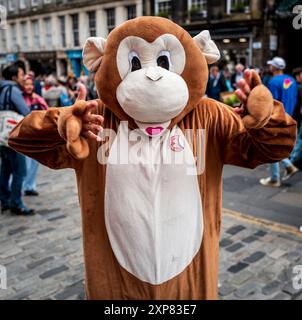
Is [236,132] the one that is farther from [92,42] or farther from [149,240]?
[92,42]

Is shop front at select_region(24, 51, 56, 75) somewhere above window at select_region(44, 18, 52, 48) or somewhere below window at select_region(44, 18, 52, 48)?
below

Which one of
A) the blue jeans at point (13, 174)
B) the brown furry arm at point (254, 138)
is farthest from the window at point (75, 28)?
the brown furry arm at point (254, 138)

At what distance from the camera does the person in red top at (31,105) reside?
5125 mm

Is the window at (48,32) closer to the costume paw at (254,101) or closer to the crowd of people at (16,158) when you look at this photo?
the crowd of people at (16,158)

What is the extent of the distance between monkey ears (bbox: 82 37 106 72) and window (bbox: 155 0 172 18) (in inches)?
751

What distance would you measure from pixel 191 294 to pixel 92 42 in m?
1.34

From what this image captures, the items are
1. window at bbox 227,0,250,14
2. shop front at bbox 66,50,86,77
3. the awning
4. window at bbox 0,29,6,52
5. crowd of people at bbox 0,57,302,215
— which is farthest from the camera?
window at bbox 0,29,6,52

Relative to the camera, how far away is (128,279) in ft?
6.31

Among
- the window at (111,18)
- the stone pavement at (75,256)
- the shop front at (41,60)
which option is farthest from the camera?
the shop front at (41,60)

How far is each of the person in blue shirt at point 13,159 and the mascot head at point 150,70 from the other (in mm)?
2961

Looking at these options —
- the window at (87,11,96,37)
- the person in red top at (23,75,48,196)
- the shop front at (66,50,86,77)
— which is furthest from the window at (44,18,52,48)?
the person in red top at (23,75,48,196)

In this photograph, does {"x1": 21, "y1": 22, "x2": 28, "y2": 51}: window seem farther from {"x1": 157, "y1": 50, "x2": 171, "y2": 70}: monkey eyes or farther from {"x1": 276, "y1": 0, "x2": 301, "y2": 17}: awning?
{"x1": 157, "y1": 50, "x2": 171, "y2": 70}: monkey eyes

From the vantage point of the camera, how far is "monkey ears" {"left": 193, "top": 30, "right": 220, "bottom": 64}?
1.82 m
